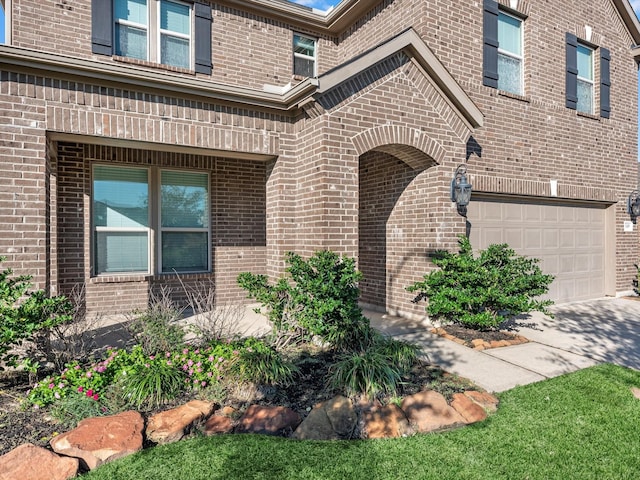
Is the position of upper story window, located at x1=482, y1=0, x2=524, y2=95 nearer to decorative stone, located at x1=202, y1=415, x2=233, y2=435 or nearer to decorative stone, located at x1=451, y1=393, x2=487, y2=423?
decorative stone, located at x1=451, y1=393, x2=487, y2=423

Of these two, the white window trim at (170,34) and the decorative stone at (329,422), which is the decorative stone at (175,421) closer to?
the decorative stone at (329,422)

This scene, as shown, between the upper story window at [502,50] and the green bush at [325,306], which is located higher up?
the upper story window at [502,50]

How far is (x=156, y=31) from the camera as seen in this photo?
7.66 meters

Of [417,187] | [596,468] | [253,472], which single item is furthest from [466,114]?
[253,472]

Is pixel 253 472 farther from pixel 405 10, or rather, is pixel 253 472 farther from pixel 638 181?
pixel 638 181

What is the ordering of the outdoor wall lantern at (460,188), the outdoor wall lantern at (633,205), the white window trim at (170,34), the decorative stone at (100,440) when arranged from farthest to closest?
→ the outdoor wall lantern at (633,205), the white window trim at (170,34), the outdoor wall lantern at (460,188), the decorative stone at (100,440)

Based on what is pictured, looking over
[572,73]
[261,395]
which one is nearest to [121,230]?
[261,395]

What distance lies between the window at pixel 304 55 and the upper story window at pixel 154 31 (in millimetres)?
2396

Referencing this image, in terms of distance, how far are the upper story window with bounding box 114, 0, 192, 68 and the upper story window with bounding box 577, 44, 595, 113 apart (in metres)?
8.87

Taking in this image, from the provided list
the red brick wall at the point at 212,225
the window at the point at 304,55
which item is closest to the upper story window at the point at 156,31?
the red brick wall at the point at 212,225

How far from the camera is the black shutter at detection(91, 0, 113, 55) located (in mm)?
7078

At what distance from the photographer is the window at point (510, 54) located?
8273mm

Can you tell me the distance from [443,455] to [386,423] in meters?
0.52

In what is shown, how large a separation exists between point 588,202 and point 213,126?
346 inches
